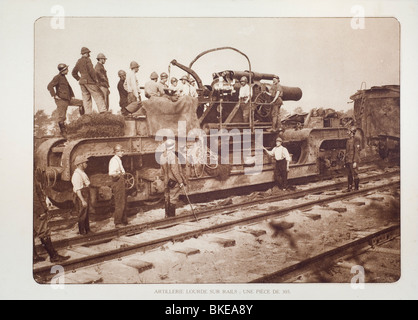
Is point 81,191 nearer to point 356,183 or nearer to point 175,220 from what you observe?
point 175,220

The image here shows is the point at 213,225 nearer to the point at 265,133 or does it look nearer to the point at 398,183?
the point at 265,133

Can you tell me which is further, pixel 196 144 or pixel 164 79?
pixel 196 144

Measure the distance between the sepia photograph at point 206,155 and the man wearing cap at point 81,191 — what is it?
0.06 feet

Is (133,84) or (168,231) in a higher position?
(133,84)

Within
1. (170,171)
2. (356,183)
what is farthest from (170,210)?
(356,183)

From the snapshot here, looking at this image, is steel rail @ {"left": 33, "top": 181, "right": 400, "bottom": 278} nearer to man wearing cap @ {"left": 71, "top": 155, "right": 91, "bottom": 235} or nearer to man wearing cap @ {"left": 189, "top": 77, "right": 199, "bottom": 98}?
man wearing cap @ {"left": 71, "top": 155, "right": 91, "bottom": 235}

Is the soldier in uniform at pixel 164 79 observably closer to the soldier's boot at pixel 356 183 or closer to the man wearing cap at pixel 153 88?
the man wearing cap at pixel 153 88

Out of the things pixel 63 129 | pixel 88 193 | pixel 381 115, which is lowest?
pixel 88 193

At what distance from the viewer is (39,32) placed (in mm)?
5875

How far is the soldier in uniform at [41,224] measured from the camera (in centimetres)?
556

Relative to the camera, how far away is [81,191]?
18.9ft

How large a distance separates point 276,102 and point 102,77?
7.94ft

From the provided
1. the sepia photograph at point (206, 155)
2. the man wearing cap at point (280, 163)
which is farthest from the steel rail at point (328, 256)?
the man wearing cap at point (280, 163)

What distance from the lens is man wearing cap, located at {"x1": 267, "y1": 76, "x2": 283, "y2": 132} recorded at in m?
6.45
